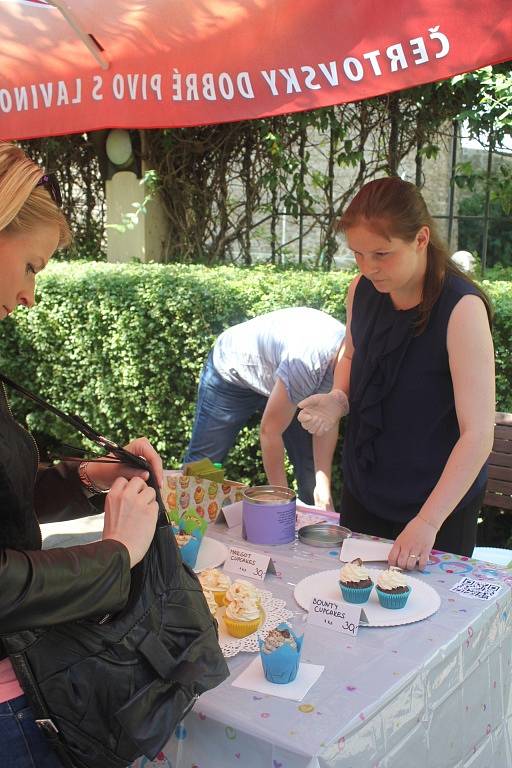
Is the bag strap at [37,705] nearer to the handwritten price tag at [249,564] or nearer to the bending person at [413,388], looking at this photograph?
the handwritten price tag at [249,564]

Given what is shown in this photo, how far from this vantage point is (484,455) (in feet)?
6.28

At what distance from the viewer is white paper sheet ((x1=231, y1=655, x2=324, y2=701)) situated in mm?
1342

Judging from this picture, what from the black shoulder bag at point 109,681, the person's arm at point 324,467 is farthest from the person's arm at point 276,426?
A: the black shoulder bag at point 109,681

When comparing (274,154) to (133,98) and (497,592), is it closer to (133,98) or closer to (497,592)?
(133,98)

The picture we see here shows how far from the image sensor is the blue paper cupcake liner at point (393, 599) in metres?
1.64

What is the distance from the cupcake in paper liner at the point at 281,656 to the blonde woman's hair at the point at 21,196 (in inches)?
32.4

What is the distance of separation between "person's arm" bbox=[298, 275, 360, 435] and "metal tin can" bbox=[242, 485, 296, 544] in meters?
0.20

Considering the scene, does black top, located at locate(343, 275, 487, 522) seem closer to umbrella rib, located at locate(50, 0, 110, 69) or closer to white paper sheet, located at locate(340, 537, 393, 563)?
white paper sheet, located at locate(340, 537, 393, 563)

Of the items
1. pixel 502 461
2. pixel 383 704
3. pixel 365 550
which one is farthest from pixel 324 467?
pixel 383 704

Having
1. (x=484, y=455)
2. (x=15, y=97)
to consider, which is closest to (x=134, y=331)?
(x=15, y=97)

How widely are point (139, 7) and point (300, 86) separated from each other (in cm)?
60

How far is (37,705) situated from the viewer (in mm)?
1099

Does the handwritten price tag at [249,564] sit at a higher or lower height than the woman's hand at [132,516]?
lower

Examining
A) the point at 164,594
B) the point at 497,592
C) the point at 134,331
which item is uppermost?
the point at 134,331
